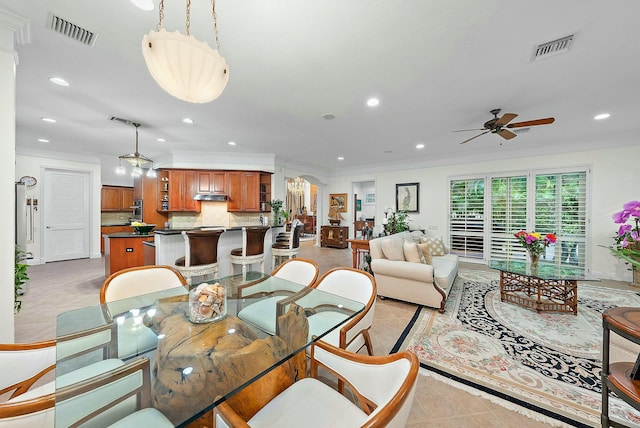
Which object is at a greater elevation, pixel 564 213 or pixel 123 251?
pixel 564 213

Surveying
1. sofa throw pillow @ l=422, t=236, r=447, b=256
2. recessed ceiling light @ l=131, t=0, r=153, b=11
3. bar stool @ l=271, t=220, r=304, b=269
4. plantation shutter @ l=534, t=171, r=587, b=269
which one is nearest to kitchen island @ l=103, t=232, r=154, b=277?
bar stool @ l=271, t=220, r=304, b=269

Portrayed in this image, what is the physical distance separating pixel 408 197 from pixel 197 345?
249 inches

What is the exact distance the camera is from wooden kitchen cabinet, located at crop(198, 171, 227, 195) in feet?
18.4

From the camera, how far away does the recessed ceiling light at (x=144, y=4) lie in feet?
4.93

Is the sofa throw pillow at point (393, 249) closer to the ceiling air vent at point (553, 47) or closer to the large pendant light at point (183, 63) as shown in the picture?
the ceiling air vent at point (553, 47)

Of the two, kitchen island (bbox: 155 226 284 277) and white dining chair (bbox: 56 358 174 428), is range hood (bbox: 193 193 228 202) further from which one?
white dining chair (bbox: 56 358 174 428)

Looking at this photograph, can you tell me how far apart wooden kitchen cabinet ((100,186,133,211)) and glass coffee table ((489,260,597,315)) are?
9.64m

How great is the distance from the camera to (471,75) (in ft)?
7.84

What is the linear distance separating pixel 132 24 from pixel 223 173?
13.3 ft

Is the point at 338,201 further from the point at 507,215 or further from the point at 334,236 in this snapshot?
the point at 507,215

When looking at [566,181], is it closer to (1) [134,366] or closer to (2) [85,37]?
(1) [134,366]

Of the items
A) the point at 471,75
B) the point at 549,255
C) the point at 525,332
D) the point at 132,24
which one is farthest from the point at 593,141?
the point at 132,24

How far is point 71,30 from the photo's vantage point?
1824 mm

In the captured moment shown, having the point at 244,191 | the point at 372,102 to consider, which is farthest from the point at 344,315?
the point at 244,191
